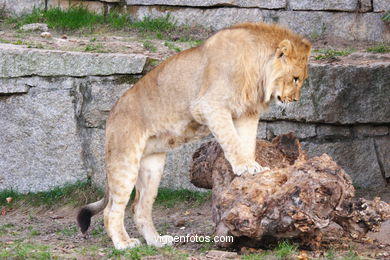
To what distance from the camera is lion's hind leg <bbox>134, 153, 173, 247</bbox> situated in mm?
6332

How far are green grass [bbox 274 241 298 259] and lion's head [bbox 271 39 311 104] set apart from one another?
3.76ft

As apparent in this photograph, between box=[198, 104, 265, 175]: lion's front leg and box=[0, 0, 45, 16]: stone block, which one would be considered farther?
box=[0, 0, 45, 16]: stone block

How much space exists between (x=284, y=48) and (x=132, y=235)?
2.34 metres

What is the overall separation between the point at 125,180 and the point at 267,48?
1.59m

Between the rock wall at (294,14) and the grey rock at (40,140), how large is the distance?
193cm

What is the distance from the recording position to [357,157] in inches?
303

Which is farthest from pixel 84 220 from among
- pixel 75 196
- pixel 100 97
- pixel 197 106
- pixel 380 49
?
pixel 380 49

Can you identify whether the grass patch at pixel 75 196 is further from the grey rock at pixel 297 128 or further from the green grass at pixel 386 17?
the green grass at pixel 386 17

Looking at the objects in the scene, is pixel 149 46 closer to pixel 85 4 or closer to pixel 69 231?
pixel 85 4

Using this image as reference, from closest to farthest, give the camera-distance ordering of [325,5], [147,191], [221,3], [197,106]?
[197,106]
[147,191]
[325,5]
[221,3]

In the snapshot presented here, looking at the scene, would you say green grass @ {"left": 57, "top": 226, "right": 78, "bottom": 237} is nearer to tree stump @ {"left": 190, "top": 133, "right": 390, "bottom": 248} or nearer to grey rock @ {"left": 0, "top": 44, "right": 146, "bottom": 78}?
grey rock @ {"left": 0, "top": 44, "right": 146, "bottom": 78}

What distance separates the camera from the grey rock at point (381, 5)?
8.57 metres

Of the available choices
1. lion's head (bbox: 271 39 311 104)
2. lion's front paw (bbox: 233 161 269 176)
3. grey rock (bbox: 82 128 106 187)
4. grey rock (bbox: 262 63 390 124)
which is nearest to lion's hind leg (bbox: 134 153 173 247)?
lion's front paw (bbox: 233 161 269 176)

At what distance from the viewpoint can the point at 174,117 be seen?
620cm
